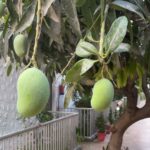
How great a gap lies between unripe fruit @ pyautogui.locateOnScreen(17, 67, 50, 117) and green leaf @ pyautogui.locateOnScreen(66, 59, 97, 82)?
22 centimetres

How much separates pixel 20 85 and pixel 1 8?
0.51m

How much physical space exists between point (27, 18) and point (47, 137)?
16.4 feet

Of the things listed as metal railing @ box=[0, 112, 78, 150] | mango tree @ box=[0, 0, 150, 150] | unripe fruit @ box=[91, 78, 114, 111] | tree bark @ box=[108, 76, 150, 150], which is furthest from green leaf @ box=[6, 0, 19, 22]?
metal railing @ box=[0, 112, 78, 150]

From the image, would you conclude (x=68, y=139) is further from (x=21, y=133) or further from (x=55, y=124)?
(x=21, y=133)

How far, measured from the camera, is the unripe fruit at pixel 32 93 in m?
0.68

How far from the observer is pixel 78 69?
3.12 ft

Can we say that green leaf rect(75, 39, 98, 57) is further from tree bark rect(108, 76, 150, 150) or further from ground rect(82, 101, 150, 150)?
ground rect(82, 101, 150, 150)

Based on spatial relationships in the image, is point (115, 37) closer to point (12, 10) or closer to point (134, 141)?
point (12, 10)

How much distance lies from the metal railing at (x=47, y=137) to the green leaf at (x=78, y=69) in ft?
10.9

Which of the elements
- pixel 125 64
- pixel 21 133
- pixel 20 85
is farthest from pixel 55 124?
pixel 20 85

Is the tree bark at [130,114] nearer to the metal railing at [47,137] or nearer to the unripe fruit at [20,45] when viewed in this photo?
the metal railing at [47,137]

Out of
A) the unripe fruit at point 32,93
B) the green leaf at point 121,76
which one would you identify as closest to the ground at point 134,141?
the green leaf at point 121,76

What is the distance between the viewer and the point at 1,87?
21.9ft

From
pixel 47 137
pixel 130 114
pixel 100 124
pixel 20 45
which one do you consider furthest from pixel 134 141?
pixel 20 45
